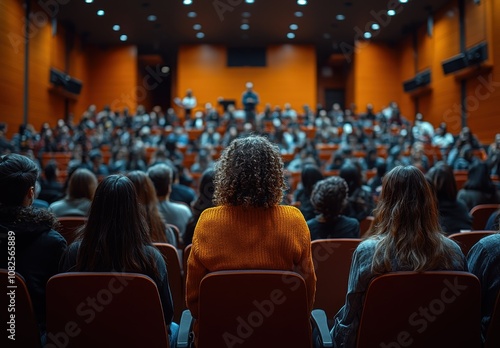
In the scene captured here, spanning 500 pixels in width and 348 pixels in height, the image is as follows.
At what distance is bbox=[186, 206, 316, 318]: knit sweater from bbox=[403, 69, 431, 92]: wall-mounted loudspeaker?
A: 46.3ft

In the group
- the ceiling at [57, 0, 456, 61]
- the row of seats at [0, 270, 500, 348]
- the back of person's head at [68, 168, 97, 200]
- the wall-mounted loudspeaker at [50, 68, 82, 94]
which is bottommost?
the row of seats at [0, 270, 500, 348]

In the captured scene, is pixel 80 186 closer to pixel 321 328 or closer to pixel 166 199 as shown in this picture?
pixel 166 199

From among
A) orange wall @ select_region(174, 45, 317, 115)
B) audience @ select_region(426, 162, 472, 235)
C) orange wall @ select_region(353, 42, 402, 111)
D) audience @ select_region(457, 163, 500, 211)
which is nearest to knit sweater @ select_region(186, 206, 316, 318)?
audience @ select_region(426, 162, 472, 235)

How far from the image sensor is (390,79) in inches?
668

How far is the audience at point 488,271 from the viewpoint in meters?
1.66

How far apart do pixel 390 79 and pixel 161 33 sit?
28.3ft

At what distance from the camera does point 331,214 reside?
2.58m

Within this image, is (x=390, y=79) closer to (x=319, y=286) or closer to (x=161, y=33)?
(x=161, y=33)

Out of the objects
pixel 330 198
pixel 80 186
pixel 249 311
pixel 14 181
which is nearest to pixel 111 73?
pixel 80 186

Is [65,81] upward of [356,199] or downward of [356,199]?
upward

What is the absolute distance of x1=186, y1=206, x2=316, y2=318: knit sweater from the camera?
5.17ft

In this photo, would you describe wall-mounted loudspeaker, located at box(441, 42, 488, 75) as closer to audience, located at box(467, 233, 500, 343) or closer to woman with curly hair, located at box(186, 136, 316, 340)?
audience, located at box(467, 233, 500, 343)

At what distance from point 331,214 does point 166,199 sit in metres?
1.41

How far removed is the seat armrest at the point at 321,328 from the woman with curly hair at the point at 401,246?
54mm
